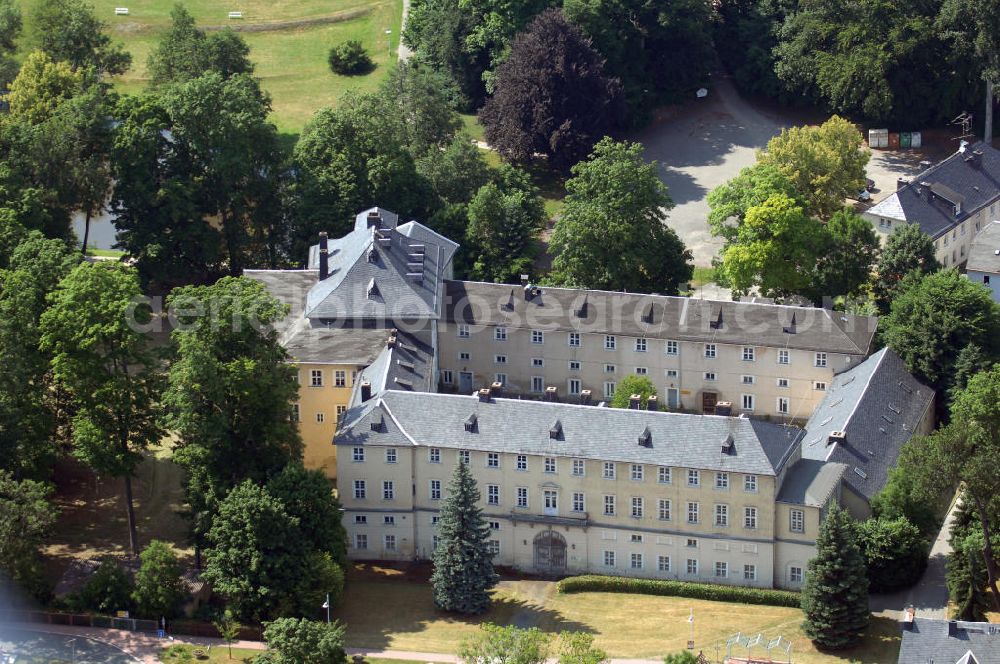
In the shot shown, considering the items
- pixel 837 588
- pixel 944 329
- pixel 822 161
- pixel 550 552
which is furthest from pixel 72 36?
pixel 837 588

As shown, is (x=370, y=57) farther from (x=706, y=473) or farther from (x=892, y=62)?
(x=706, y=473)

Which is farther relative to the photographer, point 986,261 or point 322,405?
point 986,261

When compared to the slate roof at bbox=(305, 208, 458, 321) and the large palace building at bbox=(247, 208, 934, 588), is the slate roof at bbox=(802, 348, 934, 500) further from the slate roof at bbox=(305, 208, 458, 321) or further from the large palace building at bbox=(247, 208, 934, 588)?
the slate roof at bbox=(305, 208, 458, 321)

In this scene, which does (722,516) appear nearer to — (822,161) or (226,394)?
(226,394)

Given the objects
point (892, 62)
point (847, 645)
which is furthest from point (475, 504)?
point (892, 62)

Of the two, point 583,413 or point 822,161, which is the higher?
point 822,161

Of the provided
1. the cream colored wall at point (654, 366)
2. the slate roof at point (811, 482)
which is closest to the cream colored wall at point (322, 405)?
the cream colored wall at point (654, 366)
